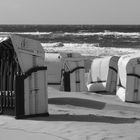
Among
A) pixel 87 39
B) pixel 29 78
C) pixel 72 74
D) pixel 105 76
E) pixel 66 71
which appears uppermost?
pixel 29 78

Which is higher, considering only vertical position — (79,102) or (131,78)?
(131,78)

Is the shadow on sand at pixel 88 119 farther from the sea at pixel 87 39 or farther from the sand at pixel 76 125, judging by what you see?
the sea at pixel 87 39

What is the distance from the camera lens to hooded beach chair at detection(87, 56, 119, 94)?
13155 millimetres

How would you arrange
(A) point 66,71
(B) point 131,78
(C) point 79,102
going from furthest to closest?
(A) point 66,71
(B) point 131,78
(C) point 79,102

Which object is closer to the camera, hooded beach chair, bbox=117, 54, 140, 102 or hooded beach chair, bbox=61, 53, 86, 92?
hooded beach chair, bbox=117, 54, 140, 102

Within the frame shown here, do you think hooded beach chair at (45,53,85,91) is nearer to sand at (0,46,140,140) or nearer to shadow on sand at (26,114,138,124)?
sand at (0,46,140,140)

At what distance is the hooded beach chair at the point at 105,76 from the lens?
1316 cm

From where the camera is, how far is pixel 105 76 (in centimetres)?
1338

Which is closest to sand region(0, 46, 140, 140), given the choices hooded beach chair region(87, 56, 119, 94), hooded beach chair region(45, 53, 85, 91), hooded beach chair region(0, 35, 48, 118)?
hooded beach chair region(0, 35, 48, 118)

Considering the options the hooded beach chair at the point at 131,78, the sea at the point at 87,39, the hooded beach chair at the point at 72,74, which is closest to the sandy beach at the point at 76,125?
the hooded beach chair at the point at 131,78

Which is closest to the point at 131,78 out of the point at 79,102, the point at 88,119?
the point at 79,102

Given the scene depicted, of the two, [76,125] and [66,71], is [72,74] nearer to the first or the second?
[66,71]

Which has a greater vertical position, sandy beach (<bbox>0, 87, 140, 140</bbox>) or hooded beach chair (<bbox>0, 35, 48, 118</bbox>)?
hooded beach chair (<bbox>0, 35, 48, 118</bbox>)

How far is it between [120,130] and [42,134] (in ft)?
3.52
